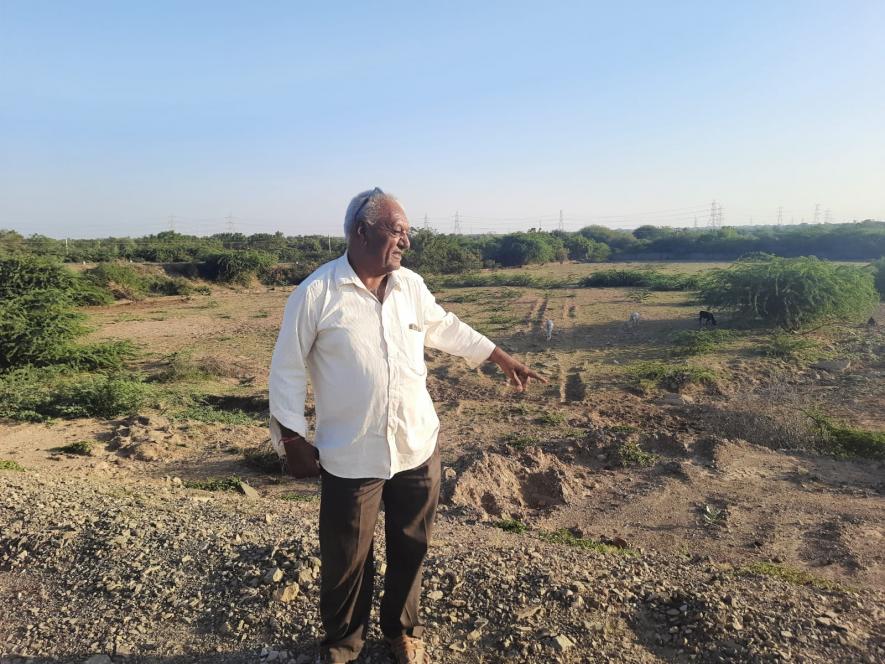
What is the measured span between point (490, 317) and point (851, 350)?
24.3 feet

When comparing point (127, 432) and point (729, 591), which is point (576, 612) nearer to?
point (729, 591)

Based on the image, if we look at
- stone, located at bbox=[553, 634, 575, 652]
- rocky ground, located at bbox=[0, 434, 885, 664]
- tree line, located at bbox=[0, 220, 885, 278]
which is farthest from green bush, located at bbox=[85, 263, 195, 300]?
stone, located at bbox=[553, 634, 575, 652]

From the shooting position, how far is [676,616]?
8.39ft

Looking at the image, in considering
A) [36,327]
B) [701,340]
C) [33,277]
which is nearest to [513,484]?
[701,340]

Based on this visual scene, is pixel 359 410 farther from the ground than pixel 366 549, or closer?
farther from the ground

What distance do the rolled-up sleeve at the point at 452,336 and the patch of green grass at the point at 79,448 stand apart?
4866 millimetres

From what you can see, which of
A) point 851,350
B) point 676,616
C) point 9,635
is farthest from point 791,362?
point 9,635

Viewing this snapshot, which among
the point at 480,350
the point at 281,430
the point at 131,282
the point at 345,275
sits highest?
the point at 345,275

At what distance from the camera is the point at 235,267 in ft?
81.1

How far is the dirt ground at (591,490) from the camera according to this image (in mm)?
2449

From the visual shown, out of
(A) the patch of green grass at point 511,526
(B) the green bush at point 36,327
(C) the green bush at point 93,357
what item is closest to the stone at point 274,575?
(A) the patch of green grass at point 511,526

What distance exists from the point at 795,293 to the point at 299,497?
10.8m

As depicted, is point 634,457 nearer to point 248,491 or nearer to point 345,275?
point 248,491

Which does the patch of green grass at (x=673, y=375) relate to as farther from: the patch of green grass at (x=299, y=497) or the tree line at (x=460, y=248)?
the tree line at (x=460, y=248)
